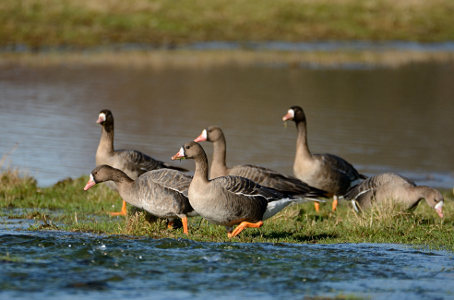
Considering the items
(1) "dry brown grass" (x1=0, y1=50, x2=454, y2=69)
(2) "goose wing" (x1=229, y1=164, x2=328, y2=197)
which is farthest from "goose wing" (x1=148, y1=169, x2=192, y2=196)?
(1) "dry brown grass" (x1=0, y1=50, x2=454, y2=69)

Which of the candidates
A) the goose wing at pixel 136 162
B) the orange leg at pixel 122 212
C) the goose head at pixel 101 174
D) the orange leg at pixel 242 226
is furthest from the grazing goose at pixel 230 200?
the goose wing at pixel 136 162

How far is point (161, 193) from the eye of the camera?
12.8 metres

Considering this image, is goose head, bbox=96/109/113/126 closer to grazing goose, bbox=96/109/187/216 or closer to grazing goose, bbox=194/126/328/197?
grazing goose, bbox=96/109/187/216

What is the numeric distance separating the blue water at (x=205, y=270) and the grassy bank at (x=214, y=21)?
3942 centimetres

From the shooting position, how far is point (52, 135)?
83.1 ft

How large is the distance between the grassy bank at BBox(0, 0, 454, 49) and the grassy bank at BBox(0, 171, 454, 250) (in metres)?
33.6

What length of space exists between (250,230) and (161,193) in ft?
5.47

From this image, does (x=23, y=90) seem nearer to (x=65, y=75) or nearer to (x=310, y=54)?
(x=65, y=75)

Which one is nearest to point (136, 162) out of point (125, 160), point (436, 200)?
point (125, 160)

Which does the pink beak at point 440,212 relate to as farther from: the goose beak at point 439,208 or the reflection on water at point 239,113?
the reflection on water at point 239,113

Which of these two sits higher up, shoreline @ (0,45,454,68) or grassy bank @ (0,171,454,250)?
shoreline @ (0,45,454,68)

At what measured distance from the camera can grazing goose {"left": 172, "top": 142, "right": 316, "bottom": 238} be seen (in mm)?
11969

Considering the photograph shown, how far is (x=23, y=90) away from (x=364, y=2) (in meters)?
37.7

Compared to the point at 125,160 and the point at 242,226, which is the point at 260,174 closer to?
the point at 242,226
